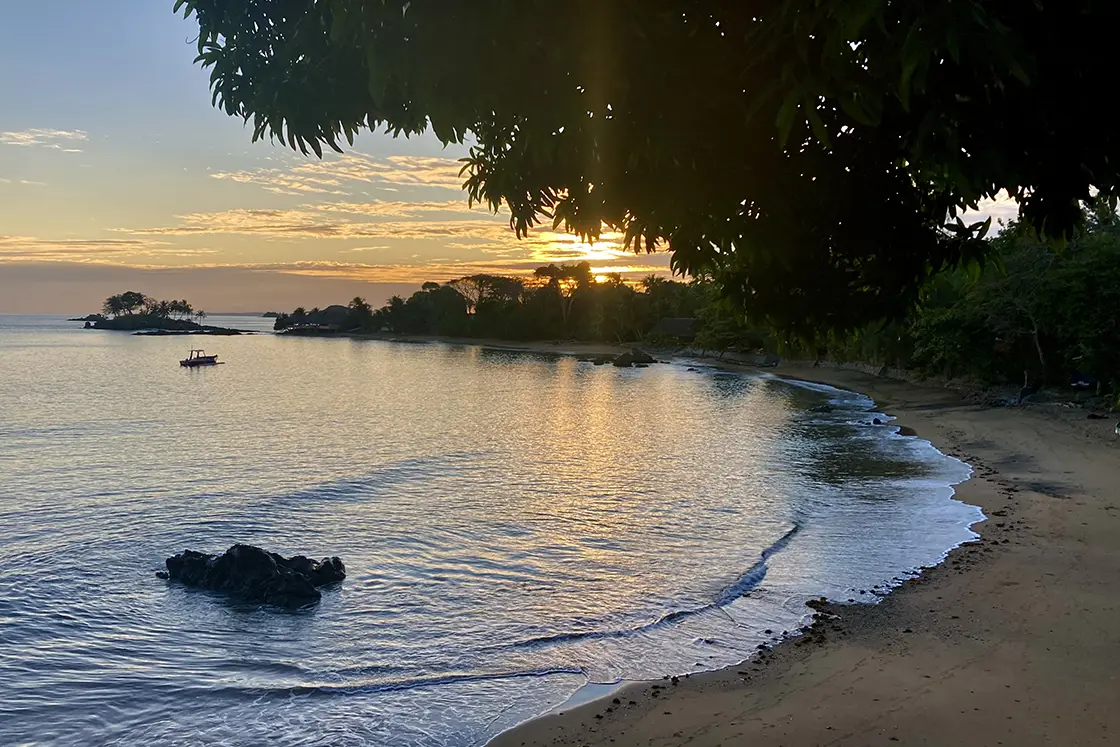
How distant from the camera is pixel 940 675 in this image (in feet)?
33.9

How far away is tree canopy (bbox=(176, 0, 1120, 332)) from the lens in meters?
3.19

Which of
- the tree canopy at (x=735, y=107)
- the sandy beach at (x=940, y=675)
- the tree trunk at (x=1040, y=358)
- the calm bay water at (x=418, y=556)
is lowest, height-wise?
the calm bay water at (x=418, y=556)

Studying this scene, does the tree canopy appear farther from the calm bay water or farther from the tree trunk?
the tree trunk

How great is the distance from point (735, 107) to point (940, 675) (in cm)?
892

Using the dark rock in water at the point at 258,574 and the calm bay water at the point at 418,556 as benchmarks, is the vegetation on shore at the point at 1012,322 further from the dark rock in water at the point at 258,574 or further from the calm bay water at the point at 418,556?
the dark rock in water at the point at 258,574

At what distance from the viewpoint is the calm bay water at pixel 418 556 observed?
10.9 meters

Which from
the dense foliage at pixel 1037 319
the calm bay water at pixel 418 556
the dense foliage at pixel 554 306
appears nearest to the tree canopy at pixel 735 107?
the calm bay water at pixel 418 556

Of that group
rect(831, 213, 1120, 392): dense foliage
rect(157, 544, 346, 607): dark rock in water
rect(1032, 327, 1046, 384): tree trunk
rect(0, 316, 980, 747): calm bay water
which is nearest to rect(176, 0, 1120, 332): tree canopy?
rect(0, 316, 980, 747): calm bay water

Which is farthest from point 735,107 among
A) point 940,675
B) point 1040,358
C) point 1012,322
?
point 1040,358

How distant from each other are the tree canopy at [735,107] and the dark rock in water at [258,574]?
11631mm

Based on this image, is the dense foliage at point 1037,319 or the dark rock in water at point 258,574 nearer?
the dark rock in water at point 258,574

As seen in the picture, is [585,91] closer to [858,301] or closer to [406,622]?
[858,301]

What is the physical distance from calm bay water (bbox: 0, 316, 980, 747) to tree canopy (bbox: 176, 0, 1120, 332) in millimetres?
7263

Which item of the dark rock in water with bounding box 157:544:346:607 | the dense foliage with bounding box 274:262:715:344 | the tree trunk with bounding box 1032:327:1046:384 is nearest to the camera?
the dark rock in water with bounding box 157:544:346:607
